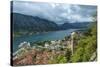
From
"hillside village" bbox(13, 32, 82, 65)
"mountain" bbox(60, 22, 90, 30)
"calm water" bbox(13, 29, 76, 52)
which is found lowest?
"hillside village" bbox(13, 32, 82, 65)

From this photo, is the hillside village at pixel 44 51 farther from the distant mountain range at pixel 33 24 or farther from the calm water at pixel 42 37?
the distant mountain range at pixel 33 24

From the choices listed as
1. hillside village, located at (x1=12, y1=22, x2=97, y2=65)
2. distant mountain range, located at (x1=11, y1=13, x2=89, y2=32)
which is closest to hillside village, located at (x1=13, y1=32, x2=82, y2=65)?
hillside village, located at (x1=12, y1=22, x2=97, y2=65)

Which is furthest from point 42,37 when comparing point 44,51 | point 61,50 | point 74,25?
point 74,25

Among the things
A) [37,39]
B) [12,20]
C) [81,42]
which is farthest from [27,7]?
[81,42]

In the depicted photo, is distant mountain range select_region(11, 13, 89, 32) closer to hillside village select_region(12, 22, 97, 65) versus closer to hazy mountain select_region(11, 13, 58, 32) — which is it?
hazy mountain select_region(11, 13, 58, 32)

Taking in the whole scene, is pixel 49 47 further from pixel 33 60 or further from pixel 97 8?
pixel 97 8

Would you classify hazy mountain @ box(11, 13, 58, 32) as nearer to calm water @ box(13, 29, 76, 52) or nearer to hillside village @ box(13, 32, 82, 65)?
calm water @ box(13, 29, 76, 52)

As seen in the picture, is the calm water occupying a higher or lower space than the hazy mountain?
lower

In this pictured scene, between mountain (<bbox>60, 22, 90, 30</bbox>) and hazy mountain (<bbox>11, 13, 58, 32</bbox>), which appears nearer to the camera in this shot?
hazy mountain (<bbox>11, 13, 58, 32</bbox>)
